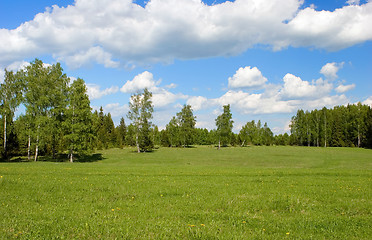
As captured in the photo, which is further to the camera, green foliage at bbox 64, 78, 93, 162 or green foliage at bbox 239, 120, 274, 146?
green foliage at bbox 239, 120, 274, 146

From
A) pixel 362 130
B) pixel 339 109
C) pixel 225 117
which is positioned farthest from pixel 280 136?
pixel 225 117

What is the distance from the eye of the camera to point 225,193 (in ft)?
48.3

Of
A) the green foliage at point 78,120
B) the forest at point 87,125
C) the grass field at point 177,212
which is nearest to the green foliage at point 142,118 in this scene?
the forest at point 87,125

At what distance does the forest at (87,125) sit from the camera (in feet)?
165

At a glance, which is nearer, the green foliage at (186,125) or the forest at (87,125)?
the forest at (87,125)

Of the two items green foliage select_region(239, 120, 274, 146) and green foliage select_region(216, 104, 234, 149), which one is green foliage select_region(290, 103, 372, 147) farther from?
green foliage select_region(216, 104, 234, 149)

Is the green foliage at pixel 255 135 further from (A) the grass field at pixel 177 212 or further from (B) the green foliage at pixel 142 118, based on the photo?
(A) the grass field at pixel 177 212

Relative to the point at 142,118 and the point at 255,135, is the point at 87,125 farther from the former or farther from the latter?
the point at 255,135

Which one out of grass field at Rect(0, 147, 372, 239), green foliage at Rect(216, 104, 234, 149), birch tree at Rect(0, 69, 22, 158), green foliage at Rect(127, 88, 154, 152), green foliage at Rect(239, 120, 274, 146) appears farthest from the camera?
green foliage at Rect(239, 120, 274, 146)

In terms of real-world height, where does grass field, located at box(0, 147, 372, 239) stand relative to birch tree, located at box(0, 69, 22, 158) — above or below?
below

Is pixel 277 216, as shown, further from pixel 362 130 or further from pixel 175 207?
pixel 362 130

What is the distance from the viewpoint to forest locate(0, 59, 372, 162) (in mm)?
50406

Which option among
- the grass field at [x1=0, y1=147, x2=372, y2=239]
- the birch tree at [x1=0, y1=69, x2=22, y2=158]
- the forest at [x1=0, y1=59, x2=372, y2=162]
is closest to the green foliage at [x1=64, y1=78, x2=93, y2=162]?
the forest at [x1=0, y1=59, x2=372, y2=162]

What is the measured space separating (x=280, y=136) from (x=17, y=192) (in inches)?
6224
